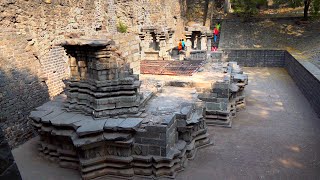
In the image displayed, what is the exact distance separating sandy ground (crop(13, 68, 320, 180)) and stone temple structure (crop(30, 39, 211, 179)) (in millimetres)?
375

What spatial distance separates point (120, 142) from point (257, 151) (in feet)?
10.9

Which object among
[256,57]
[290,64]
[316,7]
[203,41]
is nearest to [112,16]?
[203,41]

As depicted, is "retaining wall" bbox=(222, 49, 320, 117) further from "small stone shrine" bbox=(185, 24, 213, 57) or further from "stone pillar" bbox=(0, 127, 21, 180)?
"stone pillar" bbox=(0, 127, 21, 180)

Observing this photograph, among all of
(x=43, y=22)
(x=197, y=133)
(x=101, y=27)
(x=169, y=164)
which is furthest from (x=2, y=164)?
(x=101, y=27)

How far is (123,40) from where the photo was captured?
751cm

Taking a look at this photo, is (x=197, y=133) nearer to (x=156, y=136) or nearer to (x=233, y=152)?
(x=233, y=152)

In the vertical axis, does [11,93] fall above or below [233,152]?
above

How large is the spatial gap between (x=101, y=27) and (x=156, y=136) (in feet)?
24.8

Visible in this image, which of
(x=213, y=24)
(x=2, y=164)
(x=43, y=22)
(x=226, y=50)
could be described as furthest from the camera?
(x=213, y=24)

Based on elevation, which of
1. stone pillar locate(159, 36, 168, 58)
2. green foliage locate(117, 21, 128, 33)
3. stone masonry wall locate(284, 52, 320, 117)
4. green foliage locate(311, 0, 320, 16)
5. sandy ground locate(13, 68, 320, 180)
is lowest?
sandy ground locate(13, 68, 320, 180)

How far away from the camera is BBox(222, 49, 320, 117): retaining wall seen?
9.96m

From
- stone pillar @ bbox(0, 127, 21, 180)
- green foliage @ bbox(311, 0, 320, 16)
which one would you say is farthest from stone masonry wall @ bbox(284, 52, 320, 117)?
stone pillar @ bbox(0, 127, 21, 180)

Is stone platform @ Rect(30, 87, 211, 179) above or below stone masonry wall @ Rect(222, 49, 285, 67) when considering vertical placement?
below

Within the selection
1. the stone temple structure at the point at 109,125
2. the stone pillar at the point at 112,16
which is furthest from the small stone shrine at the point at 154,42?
the stone temple structure at the point at 109,125
